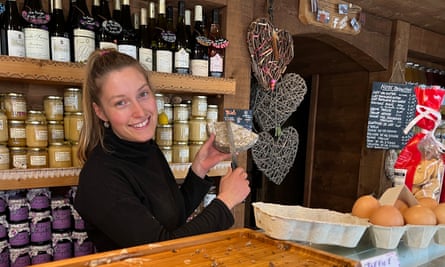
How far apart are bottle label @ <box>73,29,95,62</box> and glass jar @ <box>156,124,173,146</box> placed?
417 millimetres

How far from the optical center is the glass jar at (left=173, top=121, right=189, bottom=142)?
149 centimetres

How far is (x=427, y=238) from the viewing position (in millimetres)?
863

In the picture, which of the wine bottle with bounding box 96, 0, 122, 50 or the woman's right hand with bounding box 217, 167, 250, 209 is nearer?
the woman's right hand with bounding box 217, 167, 250, 209

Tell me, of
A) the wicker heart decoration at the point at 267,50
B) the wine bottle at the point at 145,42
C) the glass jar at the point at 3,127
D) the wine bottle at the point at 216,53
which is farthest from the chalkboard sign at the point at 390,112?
the glass jar at the point at 3,127

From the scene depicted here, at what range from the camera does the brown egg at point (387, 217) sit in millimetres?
806

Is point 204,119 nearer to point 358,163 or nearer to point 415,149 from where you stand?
point 415,149

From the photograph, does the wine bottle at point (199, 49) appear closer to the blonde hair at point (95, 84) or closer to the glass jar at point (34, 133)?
the blonde hair at point (95, 84)

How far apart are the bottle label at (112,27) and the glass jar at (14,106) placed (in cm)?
40

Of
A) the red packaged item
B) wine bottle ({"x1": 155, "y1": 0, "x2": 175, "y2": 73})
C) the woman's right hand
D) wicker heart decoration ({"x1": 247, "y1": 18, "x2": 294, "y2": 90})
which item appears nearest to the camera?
the woman's right hand

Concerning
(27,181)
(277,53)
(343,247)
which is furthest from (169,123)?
(343,247)

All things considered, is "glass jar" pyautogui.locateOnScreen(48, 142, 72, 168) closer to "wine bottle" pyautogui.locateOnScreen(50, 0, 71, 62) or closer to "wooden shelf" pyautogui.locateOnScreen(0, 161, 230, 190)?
"wooden shelf" pyautogui.locateOnScreen(0, 161, 230, 190)

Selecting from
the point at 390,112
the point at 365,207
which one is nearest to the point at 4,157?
the point at 365,207

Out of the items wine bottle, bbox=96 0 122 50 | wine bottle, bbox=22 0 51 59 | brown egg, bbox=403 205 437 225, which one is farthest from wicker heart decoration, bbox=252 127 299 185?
wine bottle, bbox=22 0 51 59

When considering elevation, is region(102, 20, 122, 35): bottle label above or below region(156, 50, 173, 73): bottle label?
above
